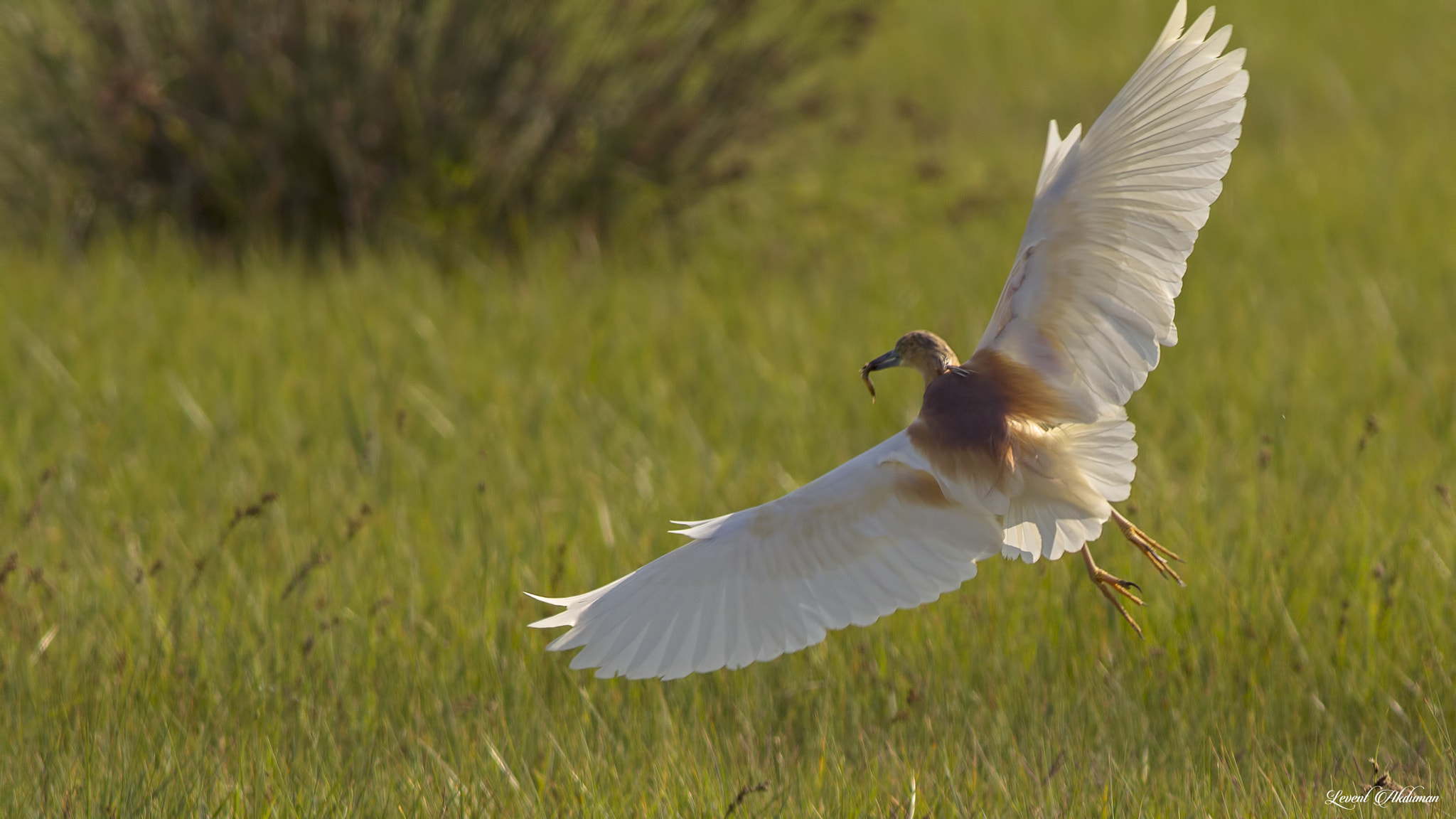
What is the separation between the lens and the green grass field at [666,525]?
288 centimetres

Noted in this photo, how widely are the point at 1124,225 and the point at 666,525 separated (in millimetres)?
1742

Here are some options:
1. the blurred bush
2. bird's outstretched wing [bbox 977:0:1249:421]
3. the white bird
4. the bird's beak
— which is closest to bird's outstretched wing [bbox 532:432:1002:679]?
the white bird

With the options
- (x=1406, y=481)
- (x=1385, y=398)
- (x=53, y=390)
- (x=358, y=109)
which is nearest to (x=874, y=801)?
(x=1406, y=481)

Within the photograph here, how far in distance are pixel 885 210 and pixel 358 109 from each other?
2743mm

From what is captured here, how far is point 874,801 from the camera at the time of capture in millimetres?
2646

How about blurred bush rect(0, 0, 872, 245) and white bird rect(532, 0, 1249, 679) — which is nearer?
white bird rect(532, 0, 1249, 679)

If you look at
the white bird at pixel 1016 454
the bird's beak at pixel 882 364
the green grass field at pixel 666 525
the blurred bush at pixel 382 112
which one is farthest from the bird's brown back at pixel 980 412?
the blurred bush at pixel 382 112

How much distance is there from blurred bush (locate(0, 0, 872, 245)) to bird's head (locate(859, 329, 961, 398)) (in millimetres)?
3859

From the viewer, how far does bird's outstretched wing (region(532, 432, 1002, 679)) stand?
8.68 ft

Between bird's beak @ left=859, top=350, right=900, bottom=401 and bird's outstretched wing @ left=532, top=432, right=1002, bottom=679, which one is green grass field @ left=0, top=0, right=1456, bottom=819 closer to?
bird's outstretched wing @ left=532, top=432, right=1002, bottom=679

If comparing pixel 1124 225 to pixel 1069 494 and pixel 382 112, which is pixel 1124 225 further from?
pixel 382 112

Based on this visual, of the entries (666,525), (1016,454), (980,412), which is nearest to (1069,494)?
(1016,454)

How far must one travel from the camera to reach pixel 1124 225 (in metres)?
2.68

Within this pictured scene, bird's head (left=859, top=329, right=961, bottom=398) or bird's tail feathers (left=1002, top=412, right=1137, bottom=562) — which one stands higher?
bird's head (left=859, top=329, right=961, bottom=398)
